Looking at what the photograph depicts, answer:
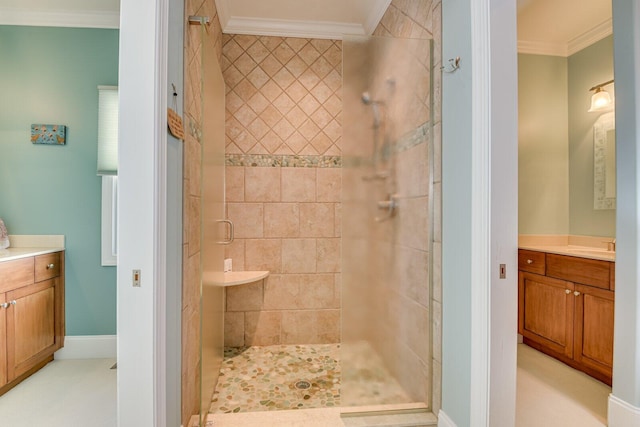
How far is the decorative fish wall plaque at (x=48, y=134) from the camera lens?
2.65m

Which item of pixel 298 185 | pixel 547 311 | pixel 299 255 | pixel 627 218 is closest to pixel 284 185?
pixel 298 185

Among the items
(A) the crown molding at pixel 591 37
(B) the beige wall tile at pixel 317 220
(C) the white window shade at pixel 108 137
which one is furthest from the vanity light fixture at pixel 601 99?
(C) the white window shade at pixel 108 137

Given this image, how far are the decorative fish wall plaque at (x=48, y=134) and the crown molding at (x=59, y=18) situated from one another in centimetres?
82

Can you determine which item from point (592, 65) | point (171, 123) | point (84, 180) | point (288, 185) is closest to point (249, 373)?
point (288, 185)

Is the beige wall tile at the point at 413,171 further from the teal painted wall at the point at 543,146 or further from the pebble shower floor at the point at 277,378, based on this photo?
the teal painted wall at the point at 543,146

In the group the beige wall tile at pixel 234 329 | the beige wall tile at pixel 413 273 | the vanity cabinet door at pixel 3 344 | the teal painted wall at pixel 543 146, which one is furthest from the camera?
the teal painted wall at pixel 543 146

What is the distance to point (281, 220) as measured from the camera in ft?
9.89

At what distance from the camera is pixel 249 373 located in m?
2.42

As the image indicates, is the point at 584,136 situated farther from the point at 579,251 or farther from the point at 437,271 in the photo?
the point at 437,271

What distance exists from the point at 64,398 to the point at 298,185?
2209 millimetres

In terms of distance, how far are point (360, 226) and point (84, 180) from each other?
2338 mm

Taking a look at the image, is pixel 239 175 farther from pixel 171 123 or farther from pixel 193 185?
pixel 171 123

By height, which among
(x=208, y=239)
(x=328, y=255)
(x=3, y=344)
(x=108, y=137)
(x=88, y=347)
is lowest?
(x=88, y=347)

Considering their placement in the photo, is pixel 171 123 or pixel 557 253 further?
pixel 557 253
